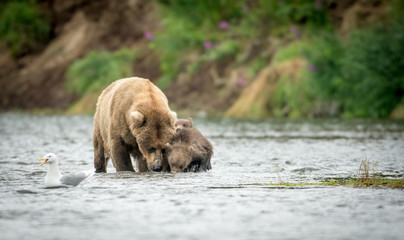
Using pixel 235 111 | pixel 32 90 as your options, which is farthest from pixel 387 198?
pixel 32 90

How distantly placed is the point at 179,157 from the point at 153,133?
854mm

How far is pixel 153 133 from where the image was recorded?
9.81 m

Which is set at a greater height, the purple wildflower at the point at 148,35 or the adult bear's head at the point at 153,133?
the purple wildflower at the point at 148,35

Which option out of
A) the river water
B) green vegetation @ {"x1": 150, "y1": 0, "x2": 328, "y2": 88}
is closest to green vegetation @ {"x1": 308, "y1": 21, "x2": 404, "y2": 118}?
green vegetation @ {"x1": 150, "y1": 0, "x2": 328, "y2": 88}

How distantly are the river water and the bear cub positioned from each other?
0.26m

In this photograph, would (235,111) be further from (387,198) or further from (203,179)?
(387,198)

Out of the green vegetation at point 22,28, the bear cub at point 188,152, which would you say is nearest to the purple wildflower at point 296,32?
the green vegetation at point 22,28

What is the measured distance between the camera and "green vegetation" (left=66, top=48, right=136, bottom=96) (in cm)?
3922

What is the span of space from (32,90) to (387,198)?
3828cm

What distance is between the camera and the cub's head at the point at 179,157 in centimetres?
1042

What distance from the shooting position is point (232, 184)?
9.05 meters

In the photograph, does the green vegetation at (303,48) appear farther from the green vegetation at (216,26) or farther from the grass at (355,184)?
the grass at (355,184)

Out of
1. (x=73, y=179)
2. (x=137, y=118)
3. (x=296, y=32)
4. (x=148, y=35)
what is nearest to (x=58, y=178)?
(x=73, y=179)

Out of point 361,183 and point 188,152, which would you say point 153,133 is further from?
point 361,183
